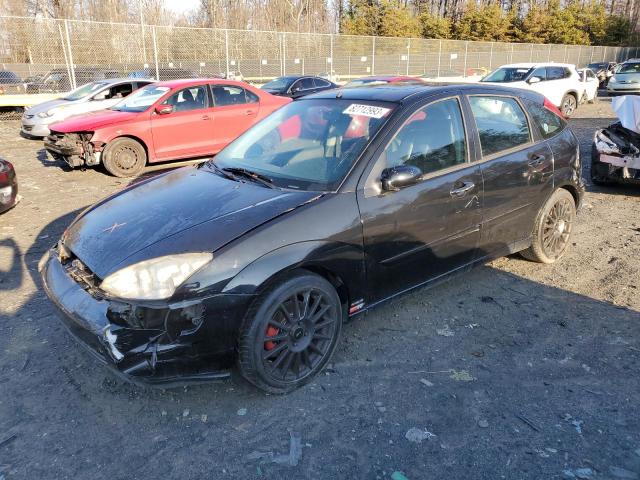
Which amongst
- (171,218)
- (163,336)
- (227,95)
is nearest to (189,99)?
(227,95)

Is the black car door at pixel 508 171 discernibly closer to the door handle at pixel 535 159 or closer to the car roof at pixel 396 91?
the door handle at pixel 535 159

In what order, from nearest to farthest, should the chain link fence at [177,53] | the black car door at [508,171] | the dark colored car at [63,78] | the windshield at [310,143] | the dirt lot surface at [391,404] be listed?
1. the dirt lot surface at [391,404]
2. the windshield at [310,143]
3. the black car door at [508,171]
4. the chain link fence at [177,53]
5. the dark colored car at [63,78]

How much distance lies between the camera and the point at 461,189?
3656 mm

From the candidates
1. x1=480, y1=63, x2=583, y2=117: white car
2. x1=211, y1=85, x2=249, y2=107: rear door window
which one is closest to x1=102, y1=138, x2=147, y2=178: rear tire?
x1=211, y1=85, x2=249, y2=107: rear door window

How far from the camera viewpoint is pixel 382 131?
131 inches

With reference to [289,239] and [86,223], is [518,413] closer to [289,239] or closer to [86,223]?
[289,239]

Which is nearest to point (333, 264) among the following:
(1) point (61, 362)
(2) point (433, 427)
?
(2) point (433, 427)

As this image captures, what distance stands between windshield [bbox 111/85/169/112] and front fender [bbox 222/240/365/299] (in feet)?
23.1

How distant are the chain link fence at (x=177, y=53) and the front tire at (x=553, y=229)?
605 inches

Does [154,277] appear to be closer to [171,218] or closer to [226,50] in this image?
[171,218]

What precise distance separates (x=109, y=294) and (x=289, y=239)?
3.27ft

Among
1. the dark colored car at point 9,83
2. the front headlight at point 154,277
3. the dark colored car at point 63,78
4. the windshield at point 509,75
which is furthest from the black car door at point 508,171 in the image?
the dark colored car at point 9,83

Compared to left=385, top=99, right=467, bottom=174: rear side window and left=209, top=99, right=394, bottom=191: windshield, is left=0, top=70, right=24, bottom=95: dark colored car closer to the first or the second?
left=209, top=99, right=394, bottom=191: windshield

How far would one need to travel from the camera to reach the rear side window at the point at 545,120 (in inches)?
177
